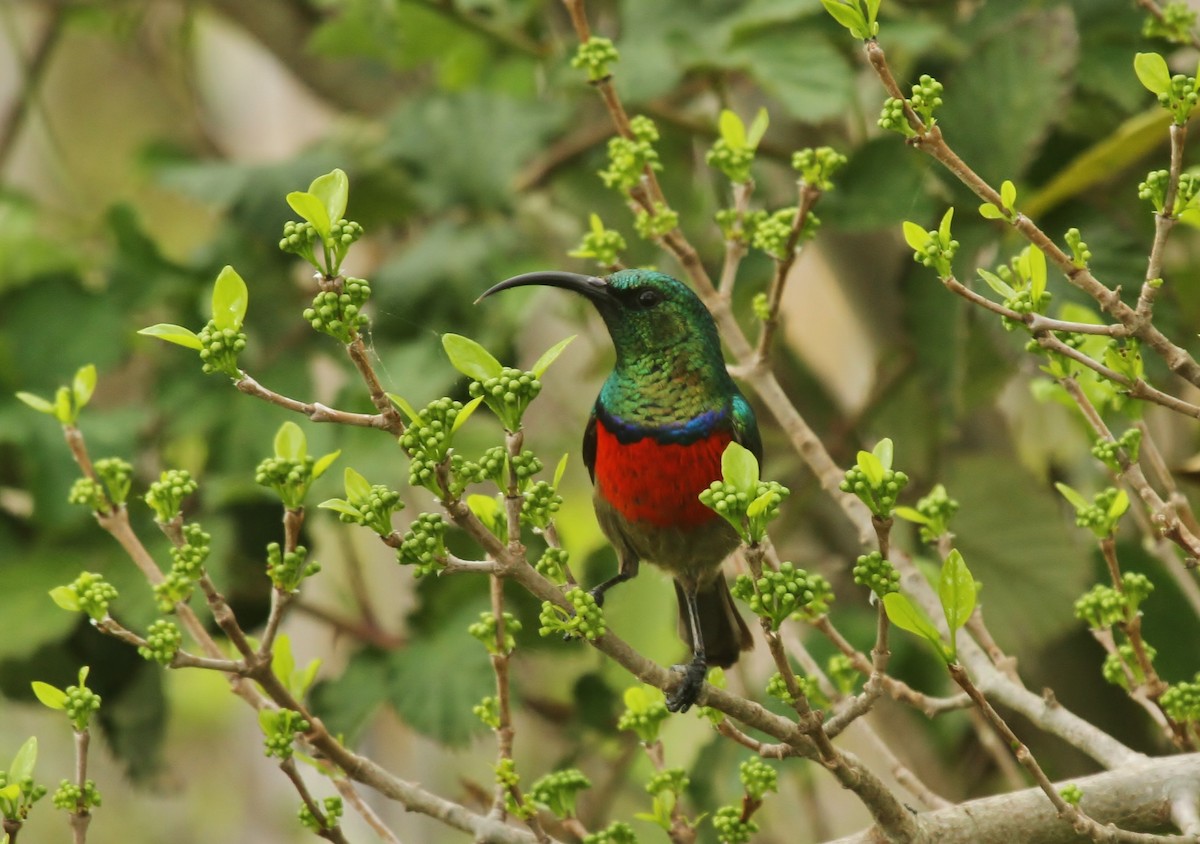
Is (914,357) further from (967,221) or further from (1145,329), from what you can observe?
(1145,329)

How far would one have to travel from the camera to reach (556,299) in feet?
10.3

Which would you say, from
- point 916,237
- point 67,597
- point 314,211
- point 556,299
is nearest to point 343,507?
point 314,211

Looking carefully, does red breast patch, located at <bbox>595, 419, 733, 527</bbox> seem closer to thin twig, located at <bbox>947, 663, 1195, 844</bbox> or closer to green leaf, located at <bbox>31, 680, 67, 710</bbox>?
thin twig, located at <bbox>947, 663, 1195, 844</bbox>

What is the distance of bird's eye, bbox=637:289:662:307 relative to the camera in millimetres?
1837

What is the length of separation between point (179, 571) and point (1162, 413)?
216cm

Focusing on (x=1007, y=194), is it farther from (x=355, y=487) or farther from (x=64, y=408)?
(x=64, y=408)

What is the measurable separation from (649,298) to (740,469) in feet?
2.12

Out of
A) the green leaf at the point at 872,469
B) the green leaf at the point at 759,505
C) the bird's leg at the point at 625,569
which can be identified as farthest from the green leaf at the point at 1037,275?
the bird's leg at the point at 625,569

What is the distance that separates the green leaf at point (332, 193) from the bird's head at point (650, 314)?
1.90ft

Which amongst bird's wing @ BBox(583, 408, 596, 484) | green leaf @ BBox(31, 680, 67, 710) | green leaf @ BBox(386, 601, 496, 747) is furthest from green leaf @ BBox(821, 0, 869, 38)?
green leaf @ BBox(386, 601, 496, 747)

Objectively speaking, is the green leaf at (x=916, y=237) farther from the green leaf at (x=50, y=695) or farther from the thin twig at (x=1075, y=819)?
the green leaf at (x=50, y=695)

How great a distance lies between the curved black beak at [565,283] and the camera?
159 centimetres

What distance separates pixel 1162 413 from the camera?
9.39 feet

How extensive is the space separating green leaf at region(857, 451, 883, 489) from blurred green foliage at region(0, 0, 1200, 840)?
97 centimetres
